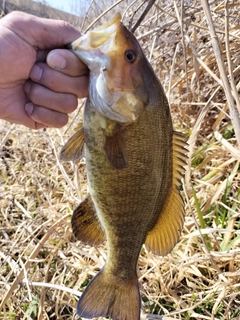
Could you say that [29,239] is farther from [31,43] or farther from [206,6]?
[206,6]

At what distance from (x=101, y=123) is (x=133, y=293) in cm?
72

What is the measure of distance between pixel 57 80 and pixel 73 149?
0.87 feet

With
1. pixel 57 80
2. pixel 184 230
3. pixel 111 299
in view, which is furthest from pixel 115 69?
pixel 184 230

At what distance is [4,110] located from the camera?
1.76 m

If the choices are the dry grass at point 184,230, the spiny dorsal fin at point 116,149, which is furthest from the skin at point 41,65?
the dry grass at point 184,230

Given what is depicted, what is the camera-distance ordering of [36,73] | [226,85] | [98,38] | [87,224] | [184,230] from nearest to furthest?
[226,85], [98,38], [36,73], [87,224], [184,230]

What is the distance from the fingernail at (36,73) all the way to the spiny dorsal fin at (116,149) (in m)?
0.41

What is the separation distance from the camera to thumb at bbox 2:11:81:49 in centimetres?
153

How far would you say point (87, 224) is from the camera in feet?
5.46

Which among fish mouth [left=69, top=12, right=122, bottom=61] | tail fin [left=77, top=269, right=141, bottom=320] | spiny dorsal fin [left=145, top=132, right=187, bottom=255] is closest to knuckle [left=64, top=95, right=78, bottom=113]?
fish mouth [left=69, top=12, right=122, bottom=61]

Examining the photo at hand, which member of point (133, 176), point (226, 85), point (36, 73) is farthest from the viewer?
point (36, 73)

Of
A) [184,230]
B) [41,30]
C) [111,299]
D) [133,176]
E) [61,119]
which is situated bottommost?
[111,299]

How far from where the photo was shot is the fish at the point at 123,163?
134 cm

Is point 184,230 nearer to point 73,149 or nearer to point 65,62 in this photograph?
point 73,149
